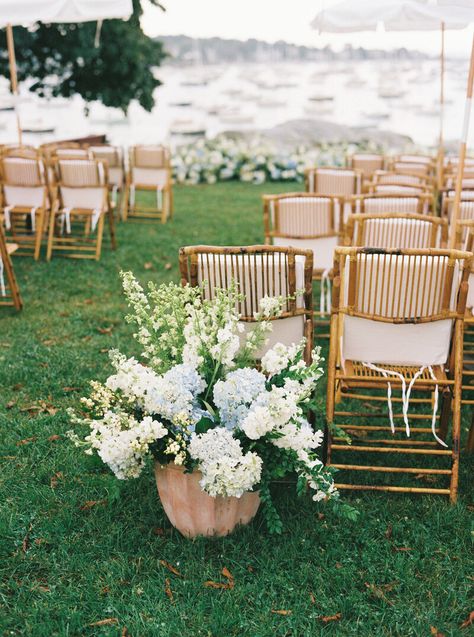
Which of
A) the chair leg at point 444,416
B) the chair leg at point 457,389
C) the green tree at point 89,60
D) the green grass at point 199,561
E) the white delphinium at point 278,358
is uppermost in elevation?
the green tree at point 89,60

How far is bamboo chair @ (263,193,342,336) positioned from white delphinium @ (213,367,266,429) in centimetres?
288

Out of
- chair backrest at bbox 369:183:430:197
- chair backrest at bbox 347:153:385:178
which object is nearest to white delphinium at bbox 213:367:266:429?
chair backrest at bbox 369:183:430:197

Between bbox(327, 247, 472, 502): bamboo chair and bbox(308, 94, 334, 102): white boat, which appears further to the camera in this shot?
bbox(308, 94, 334, 102): white boat

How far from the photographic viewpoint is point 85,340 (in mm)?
5520

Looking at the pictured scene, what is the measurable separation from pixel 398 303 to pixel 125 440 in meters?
1.47

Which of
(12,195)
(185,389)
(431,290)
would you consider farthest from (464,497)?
(12,195)

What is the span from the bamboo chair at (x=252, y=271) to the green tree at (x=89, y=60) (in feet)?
33.3

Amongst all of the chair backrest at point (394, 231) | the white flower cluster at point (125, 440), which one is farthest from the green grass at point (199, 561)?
the chair backrest at point (394, 231)

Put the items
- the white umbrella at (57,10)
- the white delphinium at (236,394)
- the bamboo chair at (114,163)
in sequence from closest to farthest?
the white delphinium at (236,394) → the white umbrella at (57,10) → the bamboo chair at (114,163)

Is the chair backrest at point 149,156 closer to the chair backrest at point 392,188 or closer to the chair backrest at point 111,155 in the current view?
the chair backrest at point 111,155

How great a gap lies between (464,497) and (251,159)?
13.1 meters

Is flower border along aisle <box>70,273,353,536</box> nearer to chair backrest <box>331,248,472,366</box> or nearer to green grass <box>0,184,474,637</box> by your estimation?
green grass <box>0,184,474,637</box>

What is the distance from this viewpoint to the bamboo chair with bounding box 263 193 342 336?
18.2ft

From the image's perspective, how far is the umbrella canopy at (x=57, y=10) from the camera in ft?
19.7
